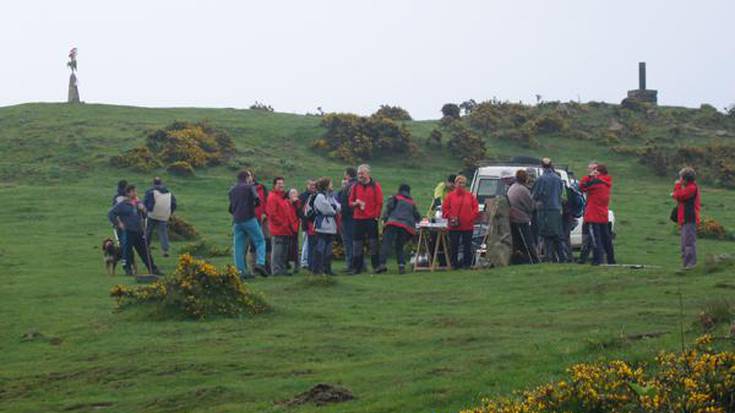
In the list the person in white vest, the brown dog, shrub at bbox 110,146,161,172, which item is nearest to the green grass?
the brown dog

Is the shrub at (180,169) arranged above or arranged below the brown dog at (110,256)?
above

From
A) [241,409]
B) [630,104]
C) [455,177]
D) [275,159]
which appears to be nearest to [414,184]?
[275,159]

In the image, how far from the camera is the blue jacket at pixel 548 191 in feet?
84.9

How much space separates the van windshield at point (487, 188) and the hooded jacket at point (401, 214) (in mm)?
3388

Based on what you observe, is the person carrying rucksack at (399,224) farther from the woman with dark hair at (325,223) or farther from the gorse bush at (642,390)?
the gorse bush at (642,390)

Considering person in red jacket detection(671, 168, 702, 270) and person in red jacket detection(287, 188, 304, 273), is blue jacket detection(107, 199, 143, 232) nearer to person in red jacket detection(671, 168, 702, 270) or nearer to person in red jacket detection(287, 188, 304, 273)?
person in red jacket detection(287, 188, 304, 273)

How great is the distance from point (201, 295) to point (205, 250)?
11.4m

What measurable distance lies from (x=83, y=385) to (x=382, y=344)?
3799mm

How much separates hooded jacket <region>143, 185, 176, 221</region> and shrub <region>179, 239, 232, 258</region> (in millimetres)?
956

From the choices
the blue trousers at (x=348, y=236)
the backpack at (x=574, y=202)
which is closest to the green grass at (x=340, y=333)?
the blue trousers at (x=348, y=236)

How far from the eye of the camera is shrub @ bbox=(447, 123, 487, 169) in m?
56.3

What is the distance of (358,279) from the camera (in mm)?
25172

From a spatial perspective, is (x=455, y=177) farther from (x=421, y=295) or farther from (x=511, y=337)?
(x=511, y=337)

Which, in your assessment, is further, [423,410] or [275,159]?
[275,159]
